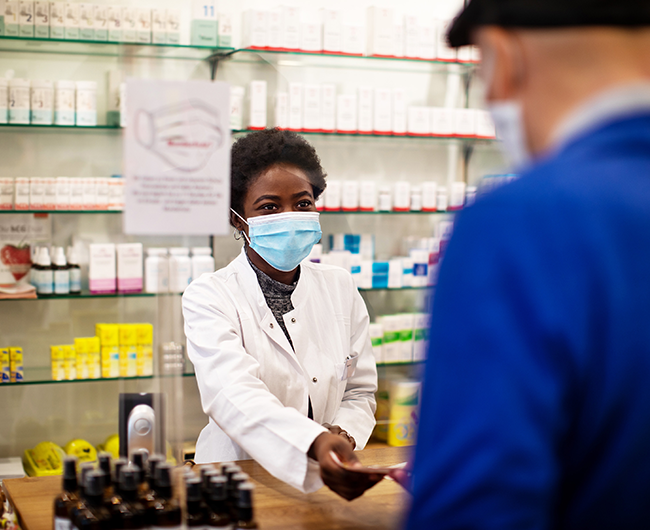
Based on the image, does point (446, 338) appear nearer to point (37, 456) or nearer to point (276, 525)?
point (276, 525)

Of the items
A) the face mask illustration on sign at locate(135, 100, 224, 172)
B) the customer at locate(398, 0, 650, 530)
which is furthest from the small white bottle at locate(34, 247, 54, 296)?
the customer at locate(398, 0, 650, 530)

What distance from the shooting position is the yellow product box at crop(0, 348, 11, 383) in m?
3.26

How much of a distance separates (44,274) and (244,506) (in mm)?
2610

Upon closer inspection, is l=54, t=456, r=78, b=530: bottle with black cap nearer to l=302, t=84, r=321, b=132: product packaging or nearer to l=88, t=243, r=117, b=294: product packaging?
l=88, t=243, r=117, b=294: product packaging

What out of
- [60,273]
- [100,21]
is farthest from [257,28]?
[60,273]

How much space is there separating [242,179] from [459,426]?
1502 mm

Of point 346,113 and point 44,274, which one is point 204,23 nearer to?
point 346,113

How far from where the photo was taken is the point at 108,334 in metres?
3.36

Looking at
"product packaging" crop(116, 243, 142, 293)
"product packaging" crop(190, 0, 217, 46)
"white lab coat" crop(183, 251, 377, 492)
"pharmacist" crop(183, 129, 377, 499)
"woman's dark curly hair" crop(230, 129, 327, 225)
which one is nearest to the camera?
"white lab coat" crop(183, 251, 377, 492)

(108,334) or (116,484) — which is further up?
(116,484)

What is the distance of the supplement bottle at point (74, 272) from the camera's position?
3.34 m

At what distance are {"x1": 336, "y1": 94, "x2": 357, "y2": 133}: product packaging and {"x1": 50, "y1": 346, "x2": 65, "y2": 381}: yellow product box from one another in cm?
186

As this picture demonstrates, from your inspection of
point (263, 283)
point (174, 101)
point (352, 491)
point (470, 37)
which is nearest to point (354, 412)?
point (263, 283)

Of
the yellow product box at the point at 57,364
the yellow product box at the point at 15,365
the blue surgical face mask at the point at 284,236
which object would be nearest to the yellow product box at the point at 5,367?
the yellow product box at the point at 15,365
